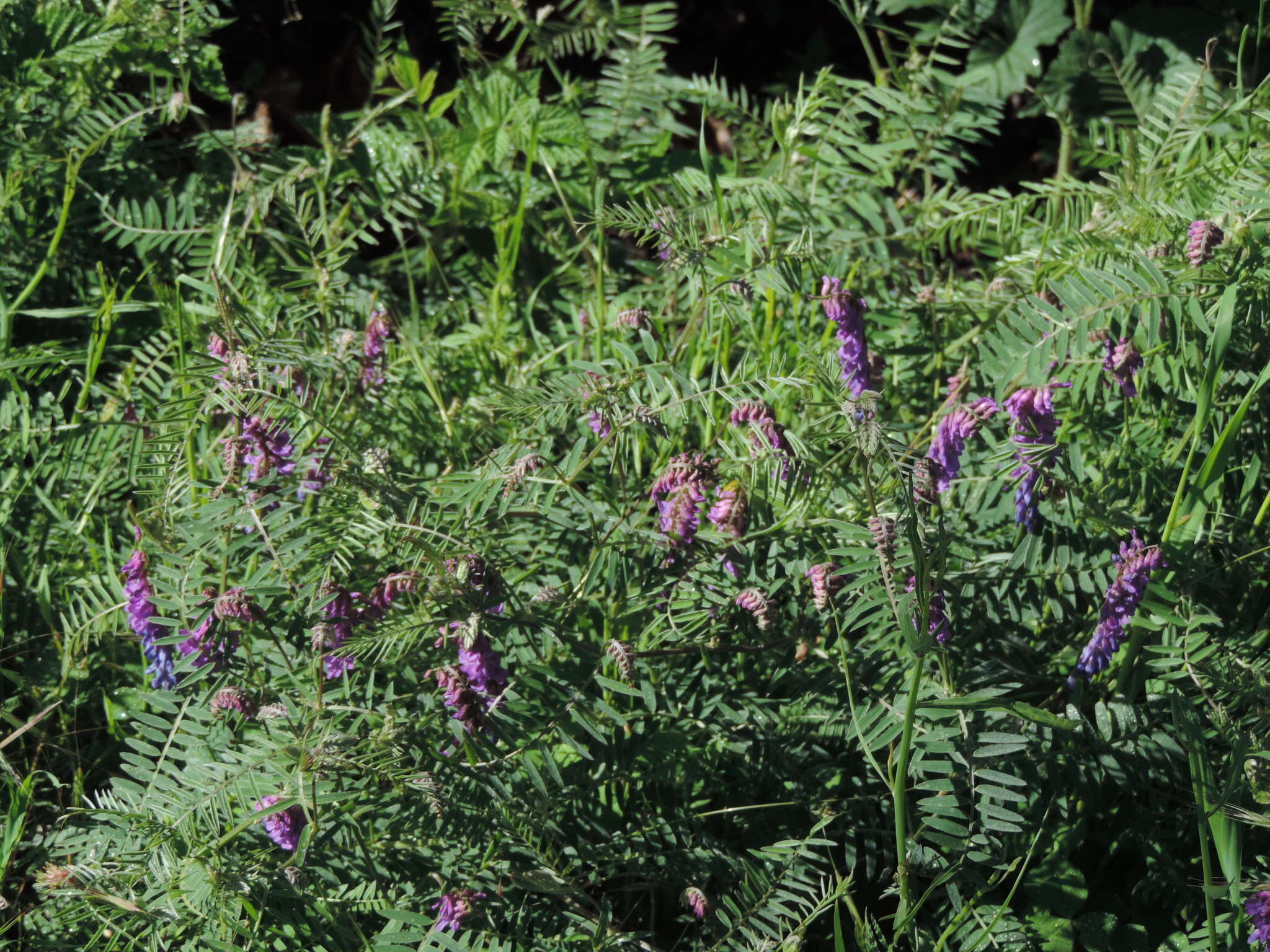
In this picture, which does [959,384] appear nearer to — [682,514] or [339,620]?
[682,514]

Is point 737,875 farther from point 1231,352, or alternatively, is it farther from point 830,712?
point 1231,352

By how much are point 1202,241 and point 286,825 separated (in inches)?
50.5

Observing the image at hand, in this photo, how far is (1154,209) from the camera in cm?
167

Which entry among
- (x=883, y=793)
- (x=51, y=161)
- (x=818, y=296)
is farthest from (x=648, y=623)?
(x=51, y=161)

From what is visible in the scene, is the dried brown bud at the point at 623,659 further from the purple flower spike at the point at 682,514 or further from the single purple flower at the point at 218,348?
the single purple flower at the point at 218,348

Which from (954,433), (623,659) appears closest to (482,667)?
(623,659)

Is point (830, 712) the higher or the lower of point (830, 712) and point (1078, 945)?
the higher

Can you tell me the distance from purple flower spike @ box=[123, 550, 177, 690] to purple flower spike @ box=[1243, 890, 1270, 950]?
4.38ft

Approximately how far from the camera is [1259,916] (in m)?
1.39

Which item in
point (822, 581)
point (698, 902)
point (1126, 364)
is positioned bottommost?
point (698, 902)

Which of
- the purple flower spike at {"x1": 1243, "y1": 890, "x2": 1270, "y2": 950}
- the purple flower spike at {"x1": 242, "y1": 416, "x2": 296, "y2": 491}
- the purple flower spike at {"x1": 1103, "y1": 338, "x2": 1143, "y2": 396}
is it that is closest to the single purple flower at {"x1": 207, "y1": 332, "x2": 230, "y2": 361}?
the purple flower spike at {"x1": 242, "y1": 416, "x2": 296, "y2": 491}

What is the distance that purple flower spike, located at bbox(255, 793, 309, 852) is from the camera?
1320mm

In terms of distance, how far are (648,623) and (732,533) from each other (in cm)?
25

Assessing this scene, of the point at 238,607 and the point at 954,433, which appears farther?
the point at 954,433
